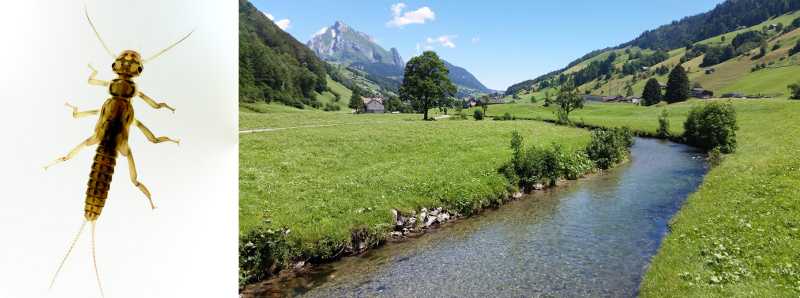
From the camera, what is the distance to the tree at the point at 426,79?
54.5 m

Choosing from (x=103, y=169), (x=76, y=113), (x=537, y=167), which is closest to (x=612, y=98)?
(x=537, y=167)

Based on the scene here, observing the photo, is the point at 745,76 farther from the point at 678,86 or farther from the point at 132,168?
the point at 132,168

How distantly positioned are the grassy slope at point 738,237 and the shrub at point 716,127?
361 inches

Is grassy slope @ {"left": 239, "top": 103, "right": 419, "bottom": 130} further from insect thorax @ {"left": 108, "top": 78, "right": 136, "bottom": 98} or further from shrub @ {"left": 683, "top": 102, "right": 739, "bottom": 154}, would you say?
shrub @ {"left": 683, "top": 102, "right": 739, "bottom": 154}

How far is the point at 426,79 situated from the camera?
5472 cm

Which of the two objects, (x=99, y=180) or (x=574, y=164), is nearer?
(x=99, y=180)

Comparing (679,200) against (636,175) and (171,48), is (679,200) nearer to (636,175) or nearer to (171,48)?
(636,175)

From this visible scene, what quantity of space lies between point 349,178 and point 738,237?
553 inches

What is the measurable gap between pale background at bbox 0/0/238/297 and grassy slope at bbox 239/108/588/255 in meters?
7.45

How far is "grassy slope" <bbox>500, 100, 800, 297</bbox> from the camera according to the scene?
984 centimetres

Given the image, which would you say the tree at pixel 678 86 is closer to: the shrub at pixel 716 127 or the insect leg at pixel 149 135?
the shrub at pixel 716 127

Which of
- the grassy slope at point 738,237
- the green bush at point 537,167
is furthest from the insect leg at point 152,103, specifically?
the green bush at point 537,167

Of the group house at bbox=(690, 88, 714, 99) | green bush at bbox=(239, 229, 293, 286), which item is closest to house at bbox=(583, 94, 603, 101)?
house at bbox=(690, 88, 714, 99)

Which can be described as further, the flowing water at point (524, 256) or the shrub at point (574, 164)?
the shrub at point (574, 164)
